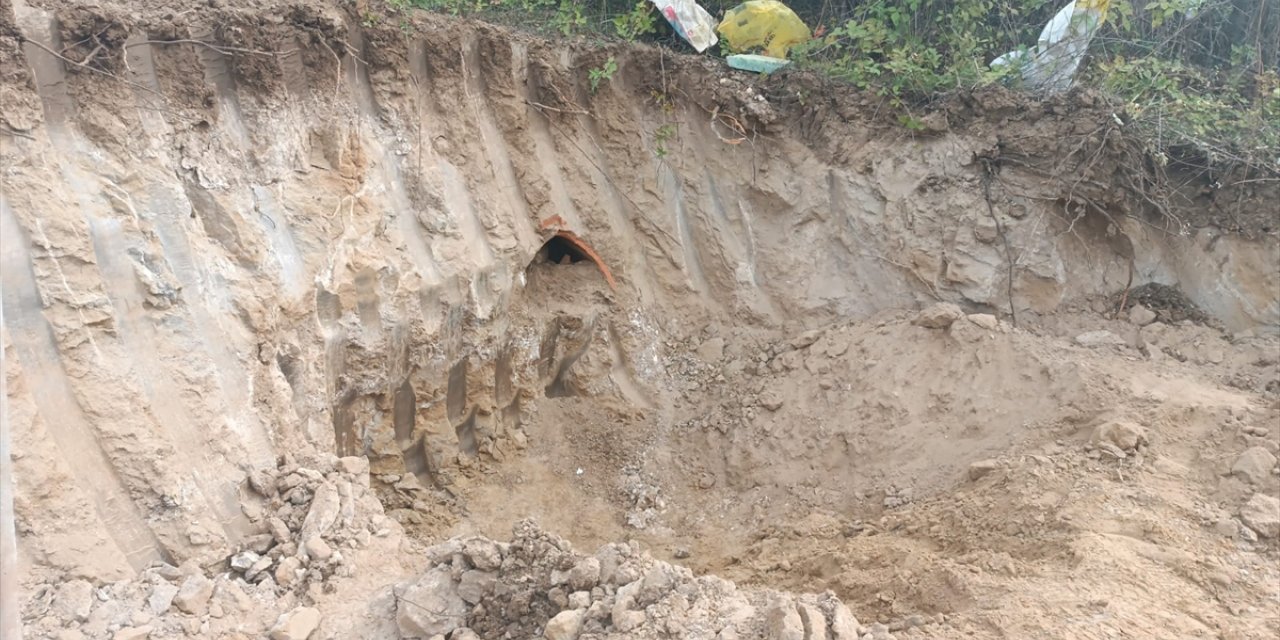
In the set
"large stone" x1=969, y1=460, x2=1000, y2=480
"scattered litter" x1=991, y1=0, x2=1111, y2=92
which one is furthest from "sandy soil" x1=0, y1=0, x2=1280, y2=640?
"scattered litter" x1=991, y1=0, x2=1111, y2=92

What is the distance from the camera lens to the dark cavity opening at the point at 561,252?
657 centimetres

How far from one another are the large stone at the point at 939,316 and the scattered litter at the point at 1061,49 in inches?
72.3

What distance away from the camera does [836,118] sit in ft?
21.8

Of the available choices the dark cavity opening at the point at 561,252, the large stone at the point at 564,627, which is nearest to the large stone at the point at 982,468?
the large stone at the point at 564,627

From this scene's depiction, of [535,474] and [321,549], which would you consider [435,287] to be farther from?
[321,549]

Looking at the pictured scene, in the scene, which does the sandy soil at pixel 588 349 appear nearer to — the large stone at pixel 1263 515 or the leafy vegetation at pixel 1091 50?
the large stone at pixel 1263 515

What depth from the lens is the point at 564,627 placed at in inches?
135

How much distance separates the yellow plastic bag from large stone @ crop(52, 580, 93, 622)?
548 cm

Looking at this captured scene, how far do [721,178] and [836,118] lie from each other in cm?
97

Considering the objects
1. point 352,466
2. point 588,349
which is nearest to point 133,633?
point 352,466

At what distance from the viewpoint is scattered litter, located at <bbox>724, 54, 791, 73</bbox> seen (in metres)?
6.68

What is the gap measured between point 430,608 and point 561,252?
11.4 ft

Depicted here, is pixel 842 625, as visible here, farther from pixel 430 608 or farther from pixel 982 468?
pixel 982 468

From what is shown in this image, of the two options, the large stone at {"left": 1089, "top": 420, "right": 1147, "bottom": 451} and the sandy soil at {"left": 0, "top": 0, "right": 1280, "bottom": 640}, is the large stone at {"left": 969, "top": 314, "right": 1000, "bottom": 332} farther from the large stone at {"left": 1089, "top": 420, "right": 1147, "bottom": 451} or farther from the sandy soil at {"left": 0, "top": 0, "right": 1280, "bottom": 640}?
the large stone at {"left": 1089, "top": 420, "right": 1147, "bottom": 451}
